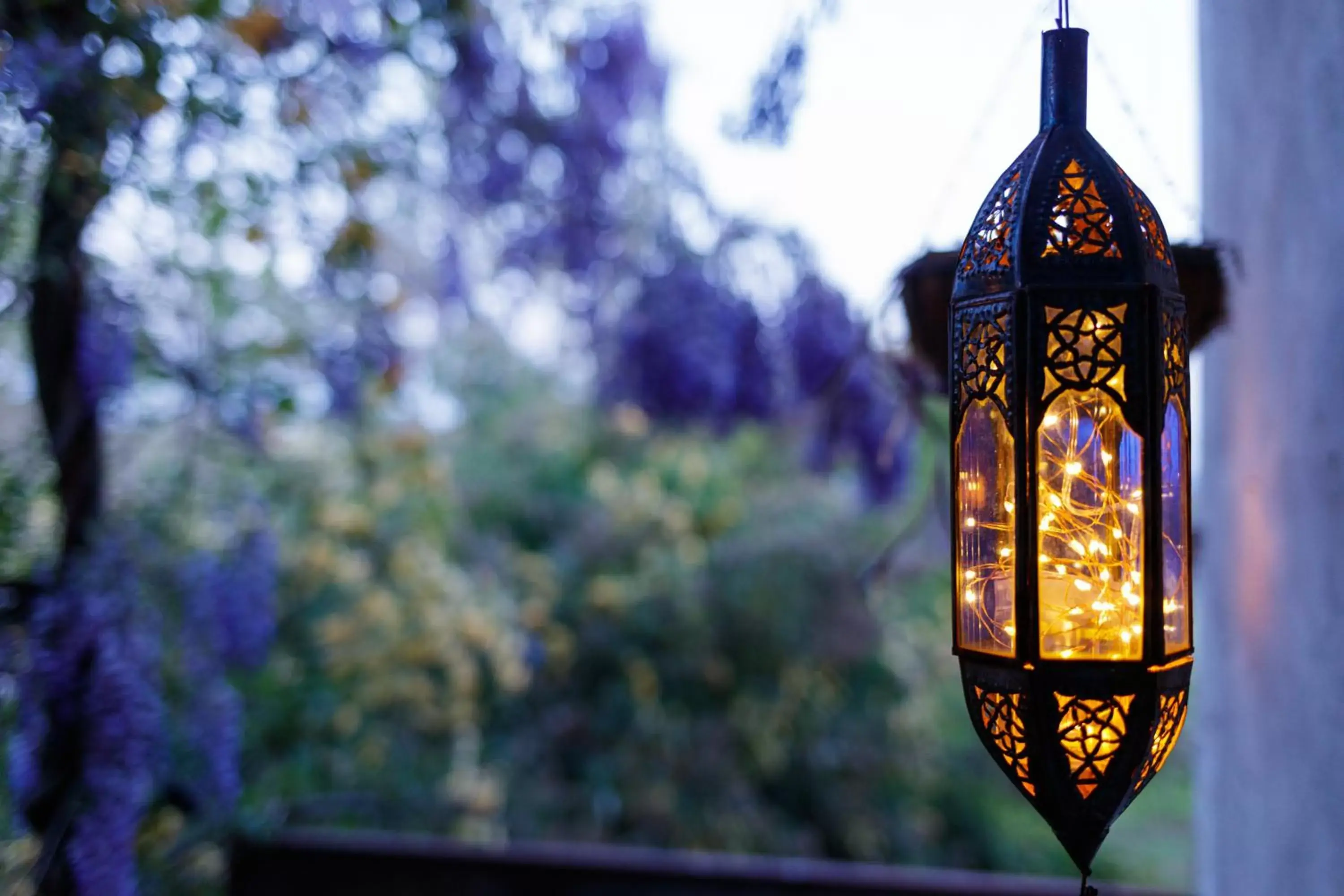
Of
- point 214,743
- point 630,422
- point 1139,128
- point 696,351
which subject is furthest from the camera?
point 630,422

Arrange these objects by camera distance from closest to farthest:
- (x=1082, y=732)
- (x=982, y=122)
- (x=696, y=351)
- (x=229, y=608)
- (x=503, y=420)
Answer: (x=1082, y=732), (x=982, y=122), (x=229, y=608), (x=696, y=351), (x=503, y=420)

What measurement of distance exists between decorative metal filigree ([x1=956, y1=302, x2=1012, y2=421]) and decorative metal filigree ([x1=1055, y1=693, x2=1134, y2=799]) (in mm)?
246

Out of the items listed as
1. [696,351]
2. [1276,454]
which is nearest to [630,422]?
[696,351]

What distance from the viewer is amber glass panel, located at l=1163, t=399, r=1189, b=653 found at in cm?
89

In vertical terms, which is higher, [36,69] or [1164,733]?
[36,69]

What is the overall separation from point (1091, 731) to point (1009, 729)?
0.21 ft

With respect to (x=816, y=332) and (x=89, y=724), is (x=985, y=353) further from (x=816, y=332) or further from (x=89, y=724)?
(x=816, y=332)

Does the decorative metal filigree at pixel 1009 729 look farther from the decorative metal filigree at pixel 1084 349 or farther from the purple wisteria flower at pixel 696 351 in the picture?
the purple wisteria flower at pixel 696 351

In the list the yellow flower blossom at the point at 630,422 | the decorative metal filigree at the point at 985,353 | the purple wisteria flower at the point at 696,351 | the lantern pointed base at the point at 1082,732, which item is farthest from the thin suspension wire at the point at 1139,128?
the yellow flower blossom at the point at 630,422

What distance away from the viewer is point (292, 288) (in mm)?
3516

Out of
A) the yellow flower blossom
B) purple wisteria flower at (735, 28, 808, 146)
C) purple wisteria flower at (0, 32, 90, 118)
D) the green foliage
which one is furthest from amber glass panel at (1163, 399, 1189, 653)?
the green foliage

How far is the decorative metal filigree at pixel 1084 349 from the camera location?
2.82 ft

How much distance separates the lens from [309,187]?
2.33 meters

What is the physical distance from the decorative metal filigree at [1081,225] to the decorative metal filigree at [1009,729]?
1.24 ft
